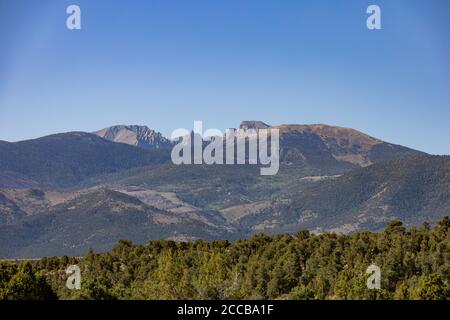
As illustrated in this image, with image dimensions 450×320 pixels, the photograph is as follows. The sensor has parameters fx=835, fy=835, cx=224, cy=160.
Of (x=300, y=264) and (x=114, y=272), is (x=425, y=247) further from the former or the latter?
(x=114, y=272)

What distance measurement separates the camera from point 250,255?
502 ft

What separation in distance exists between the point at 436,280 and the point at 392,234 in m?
62.8

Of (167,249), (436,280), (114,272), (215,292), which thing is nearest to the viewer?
(436,280)

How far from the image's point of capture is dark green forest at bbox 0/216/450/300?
340ft

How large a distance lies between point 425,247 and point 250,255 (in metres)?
31.7

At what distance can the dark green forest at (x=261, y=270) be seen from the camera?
4085 inches

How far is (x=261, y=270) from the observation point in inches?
5172
